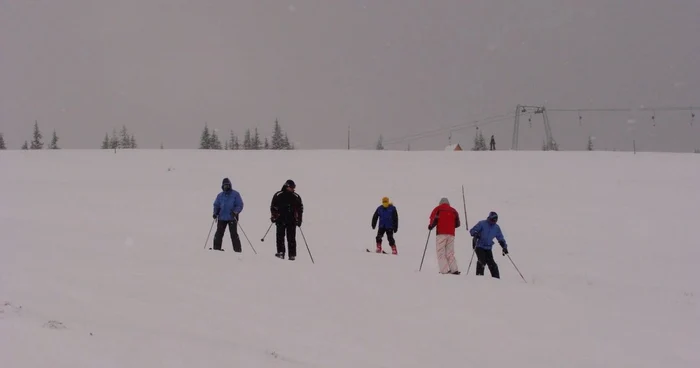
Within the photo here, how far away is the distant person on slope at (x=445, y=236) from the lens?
12.7 m

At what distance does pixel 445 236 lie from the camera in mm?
12781

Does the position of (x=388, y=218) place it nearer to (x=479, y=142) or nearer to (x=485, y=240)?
(x=485, y=240)

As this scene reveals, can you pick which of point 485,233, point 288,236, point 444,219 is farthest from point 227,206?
point 485,233

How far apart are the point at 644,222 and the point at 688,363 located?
20.2 meters

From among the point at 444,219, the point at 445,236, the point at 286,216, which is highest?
the point at 286,216

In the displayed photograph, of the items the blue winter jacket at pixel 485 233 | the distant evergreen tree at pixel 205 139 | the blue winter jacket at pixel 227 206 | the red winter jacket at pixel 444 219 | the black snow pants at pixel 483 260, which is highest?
the distant evergreen tree at pixel 205 139

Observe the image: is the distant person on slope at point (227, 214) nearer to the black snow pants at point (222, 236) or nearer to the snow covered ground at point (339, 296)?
the black snow pants at point (222, 236)

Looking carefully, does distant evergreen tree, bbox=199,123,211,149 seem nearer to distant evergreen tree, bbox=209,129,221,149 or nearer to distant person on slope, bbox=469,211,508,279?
distant evergreen tree, bbox=209,129,221,149

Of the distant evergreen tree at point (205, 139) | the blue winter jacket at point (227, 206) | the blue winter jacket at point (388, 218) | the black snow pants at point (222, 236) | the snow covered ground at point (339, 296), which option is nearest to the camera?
the snow covered ground at point (339, 296)

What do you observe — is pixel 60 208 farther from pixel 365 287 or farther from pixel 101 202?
pixel 365 287

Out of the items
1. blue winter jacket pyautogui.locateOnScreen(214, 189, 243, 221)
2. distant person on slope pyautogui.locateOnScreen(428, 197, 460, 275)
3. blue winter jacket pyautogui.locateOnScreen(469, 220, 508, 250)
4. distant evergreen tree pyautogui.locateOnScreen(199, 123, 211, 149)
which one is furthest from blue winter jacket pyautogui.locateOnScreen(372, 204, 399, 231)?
distant evergreen tree pyautogui.locateOnScreen(199, 123, 211, 149)

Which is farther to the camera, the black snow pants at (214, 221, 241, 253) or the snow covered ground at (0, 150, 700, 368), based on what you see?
the black snow pants at (214, 221, 241, 253)

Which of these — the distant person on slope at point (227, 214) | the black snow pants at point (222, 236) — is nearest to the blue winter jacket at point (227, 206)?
the distant person on slope at point (227, 214)

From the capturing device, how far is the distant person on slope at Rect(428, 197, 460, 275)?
1270 centimetres
